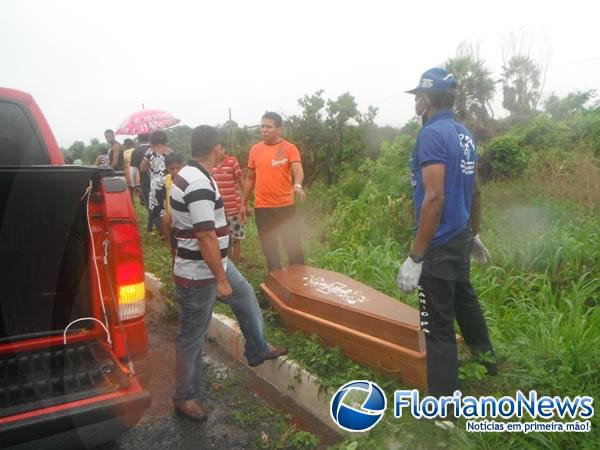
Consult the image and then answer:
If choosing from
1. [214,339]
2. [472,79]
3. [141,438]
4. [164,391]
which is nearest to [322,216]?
[214,339]

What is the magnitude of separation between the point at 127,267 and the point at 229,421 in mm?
1238

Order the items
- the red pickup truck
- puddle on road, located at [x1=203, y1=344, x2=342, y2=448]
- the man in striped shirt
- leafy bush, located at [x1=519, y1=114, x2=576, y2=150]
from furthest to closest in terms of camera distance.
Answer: leafy bush, located at [x1=519, y1=114, x2=576, y2=150] → puddle on road, located at [x1=203, y1=344, x2=342, y2=448] → the man in striped shirt → the red pickup truck

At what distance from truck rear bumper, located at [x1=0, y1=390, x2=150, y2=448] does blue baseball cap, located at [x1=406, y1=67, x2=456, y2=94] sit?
213cm

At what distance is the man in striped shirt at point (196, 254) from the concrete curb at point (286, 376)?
0.58 metres

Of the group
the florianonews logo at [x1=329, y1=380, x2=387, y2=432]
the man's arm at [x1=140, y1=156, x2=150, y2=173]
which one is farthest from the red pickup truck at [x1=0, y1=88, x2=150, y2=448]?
the man's arm at [x1=140, y1=156, x2=150, y2=173]

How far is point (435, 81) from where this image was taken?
2.67 m

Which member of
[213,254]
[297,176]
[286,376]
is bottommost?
[286,376]

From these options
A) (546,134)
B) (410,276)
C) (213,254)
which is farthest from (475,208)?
(546,134)

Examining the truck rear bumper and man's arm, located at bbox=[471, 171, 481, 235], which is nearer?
the truck rear bumper

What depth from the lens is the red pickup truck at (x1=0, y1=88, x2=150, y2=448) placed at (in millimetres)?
2119

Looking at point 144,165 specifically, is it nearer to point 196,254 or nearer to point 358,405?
point 196,254

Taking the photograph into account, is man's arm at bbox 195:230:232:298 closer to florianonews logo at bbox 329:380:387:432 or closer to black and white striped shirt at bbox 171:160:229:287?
black and white striped shirt at bbox 171:160:229:287

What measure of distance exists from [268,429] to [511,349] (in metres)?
1.63

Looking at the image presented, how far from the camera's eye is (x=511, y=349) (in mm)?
3154
